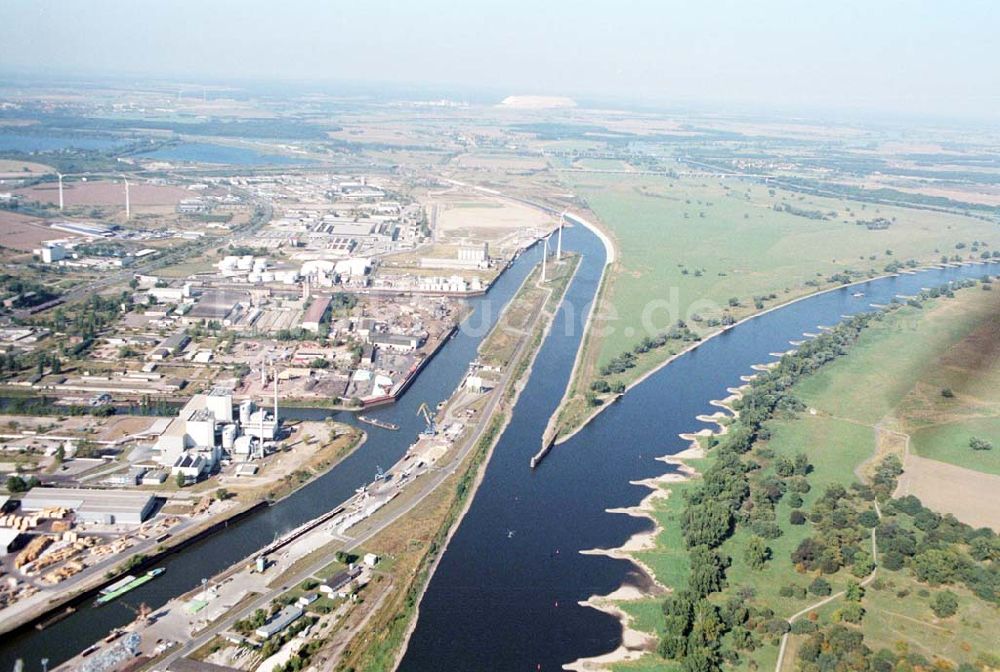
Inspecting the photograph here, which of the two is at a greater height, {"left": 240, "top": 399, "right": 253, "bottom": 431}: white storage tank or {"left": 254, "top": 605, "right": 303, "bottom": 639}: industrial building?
{"left": 240, "top": 399, "right": 253, "bottom": 431}: white storage tank

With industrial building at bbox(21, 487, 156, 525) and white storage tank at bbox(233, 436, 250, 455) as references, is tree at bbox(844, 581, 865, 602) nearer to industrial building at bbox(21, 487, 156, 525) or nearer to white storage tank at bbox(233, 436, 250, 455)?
white storage tank at bbox(233, 436, 250, 455)

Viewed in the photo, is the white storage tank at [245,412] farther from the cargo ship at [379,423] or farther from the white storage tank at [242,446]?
the cargo ship at [379,423]

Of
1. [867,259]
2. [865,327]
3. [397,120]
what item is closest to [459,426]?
[865,327]

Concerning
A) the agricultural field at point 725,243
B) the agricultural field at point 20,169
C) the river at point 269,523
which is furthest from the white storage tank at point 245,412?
the agricultural field at point 20,169

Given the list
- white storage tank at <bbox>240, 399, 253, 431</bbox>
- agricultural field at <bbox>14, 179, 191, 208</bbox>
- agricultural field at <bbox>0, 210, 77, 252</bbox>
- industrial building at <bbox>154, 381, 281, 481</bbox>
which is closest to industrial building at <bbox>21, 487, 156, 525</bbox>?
industrial building at <bbox>154, 381, 281, 481</bbox>

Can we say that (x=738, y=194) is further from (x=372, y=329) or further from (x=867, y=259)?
(x=372, y=329)

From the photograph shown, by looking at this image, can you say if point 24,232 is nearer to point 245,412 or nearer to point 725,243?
point 245,412
